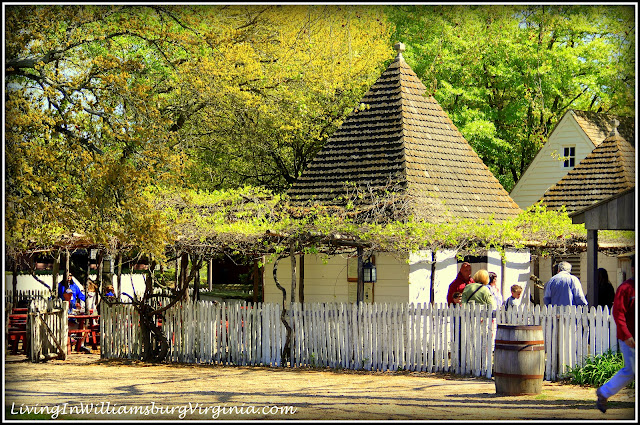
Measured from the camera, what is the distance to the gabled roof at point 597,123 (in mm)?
28859

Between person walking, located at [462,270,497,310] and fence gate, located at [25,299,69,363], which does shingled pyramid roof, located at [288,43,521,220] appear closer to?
person walking, located at [462,270,497,310]

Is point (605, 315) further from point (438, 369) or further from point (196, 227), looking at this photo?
point (196, 227)

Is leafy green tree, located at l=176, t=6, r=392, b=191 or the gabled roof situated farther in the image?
the gabled roof

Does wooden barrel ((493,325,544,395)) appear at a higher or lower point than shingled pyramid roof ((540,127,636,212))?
lower

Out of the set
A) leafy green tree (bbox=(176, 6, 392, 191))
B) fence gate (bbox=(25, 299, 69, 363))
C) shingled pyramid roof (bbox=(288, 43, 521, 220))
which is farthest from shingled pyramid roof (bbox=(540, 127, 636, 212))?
Result: fence gate (bbox=(25, 299, 69, 363))

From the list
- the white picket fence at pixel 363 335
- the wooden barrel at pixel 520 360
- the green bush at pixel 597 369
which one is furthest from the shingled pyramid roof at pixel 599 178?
the wooden barrel at pixel 520 360

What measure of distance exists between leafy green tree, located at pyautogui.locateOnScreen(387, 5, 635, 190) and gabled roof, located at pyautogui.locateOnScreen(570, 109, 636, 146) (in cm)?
59

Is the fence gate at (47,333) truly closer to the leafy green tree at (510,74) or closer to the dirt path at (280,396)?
the dirt path at (280,396)

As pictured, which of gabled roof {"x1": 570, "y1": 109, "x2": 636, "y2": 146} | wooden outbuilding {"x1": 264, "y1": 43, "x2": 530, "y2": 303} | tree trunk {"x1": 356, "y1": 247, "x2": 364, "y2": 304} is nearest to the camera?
tree trunk {"x1": 356, "y1": 247, "x2": 364, "y2": 304}

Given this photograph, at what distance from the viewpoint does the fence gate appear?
16.8 metres

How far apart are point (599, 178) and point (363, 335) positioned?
12.2m

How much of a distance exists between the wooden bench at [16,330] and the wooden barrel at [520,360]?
10.6 metres

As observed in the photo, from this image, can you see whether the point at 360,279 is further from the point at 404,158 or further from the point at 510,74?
the point at 510,74

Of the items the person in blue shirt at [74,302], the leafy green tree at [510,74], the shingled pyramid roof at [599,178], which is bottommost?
the person in blue shirt at [74,302]
